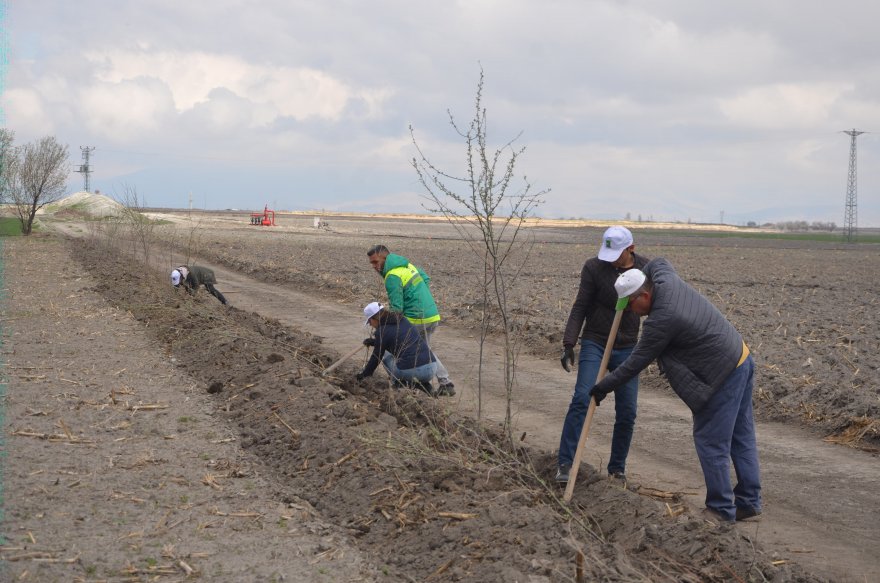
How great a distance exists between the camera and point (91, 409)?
27.6 ft

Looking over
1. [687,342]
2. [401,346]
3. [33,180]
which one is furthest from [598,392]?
[33,180]

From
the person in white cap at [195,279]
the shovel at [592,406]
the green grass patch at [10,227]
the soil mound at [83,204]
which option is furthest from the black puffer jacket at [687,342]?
the soil mound at [83,204]

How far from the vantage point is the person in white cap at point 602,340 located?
6328mm

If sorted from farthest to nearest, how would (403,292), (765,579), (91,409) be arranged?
(403,292) < (91,409) < (765,579)

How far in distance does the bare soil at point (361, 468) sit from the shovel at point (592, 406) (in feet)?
0.50

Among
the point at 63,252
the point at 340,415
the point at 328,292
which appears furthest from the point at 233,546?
the point at 63,252

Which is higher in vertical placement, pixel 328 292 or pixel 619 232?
pixel 619 232

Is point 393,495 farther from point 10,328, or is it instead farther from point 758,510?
point 10,328

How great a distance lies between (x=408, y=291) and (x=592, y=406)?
377cm

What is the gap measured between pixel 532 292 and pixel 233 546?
15.1 m

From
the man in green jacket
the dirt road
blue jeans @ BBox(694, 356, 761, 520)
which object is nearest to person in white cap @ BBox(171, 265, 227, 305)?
the dirt road

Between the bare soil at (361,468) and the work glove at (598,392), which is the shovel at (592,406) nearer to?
the work glove at (598,392)

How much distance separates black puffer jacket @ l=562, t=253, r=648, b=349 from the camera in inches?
252

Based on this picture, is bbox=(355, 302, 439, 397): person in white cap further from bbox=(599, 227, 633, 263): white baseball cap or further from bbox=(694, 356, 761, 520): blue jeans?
bbox=(694, 356, 761, 520): blue jeans
